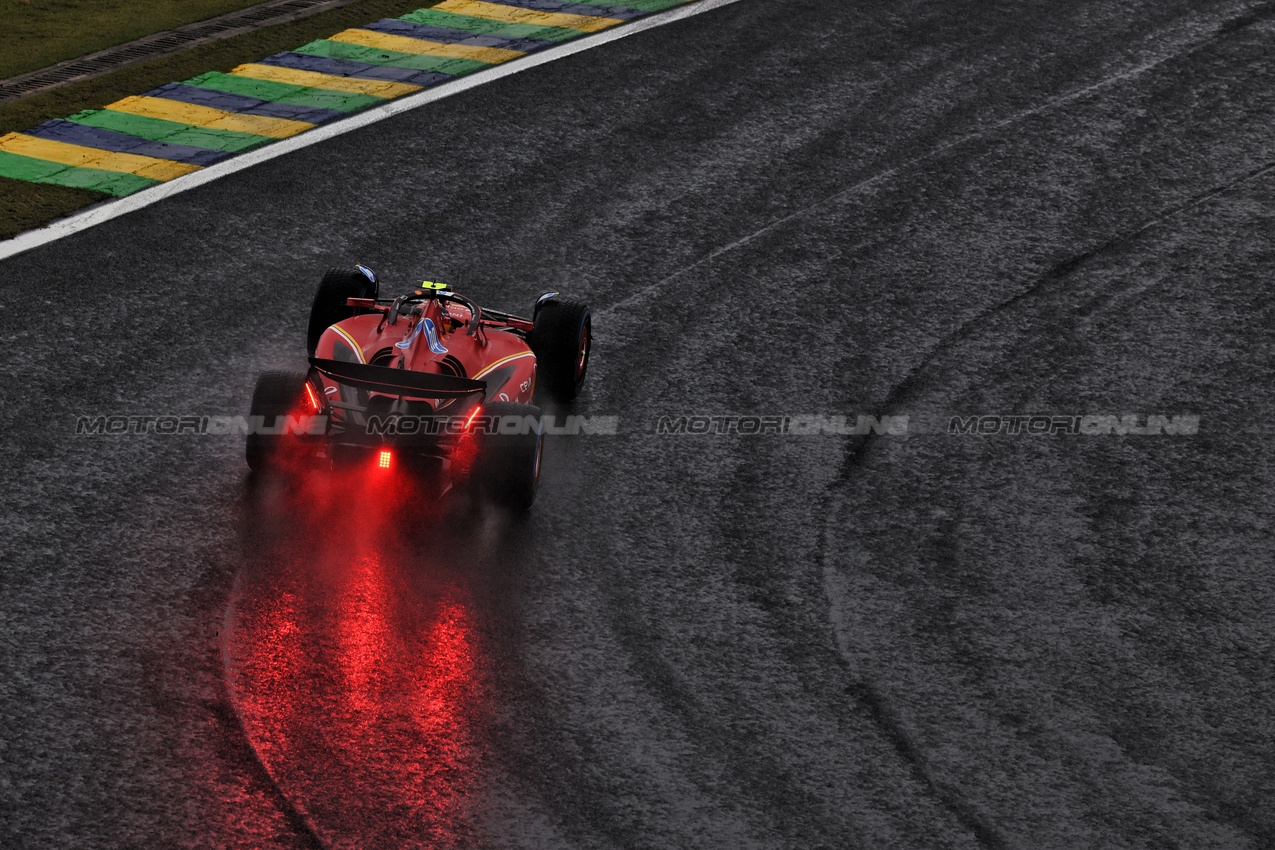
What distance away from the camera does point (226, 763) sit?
8039mm

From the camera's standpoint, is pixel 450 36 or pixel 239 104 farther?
pixel 450 36

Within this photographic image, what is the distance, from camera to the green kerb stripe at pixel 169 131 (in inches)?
638

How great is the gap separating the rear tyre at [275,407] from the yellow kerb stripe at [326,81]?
8126 millimetres

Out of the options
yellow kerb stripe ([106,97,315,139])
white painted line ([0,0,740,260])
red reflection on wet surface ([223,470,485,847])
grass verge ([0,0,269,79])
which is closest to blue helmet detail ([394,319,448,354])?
red reflection on wet surface ([223,470,485,847])

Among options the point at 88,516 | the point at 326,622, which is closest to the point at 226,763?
the point at 326,622

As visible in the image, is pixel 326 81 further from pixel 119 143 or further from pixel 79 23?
pixel 79 23

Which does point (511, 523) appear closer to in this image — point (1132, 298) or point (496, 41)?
point (1132, 298)

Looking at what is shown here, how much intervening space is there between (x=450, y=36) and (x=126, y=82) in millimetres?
4128

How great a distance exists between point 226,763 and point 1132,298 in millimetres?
9446

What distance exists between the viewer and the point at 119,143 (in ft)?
53.0

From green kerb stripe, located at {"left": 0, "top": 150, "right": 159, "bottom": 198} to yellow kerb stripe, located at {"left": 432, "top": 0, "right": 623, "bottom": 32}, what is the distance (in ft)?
20.4

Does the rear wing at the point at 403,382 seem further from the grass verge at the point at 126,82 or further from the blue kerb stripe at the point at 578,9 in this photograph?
the blue kerb stripe at the point at 578,9
